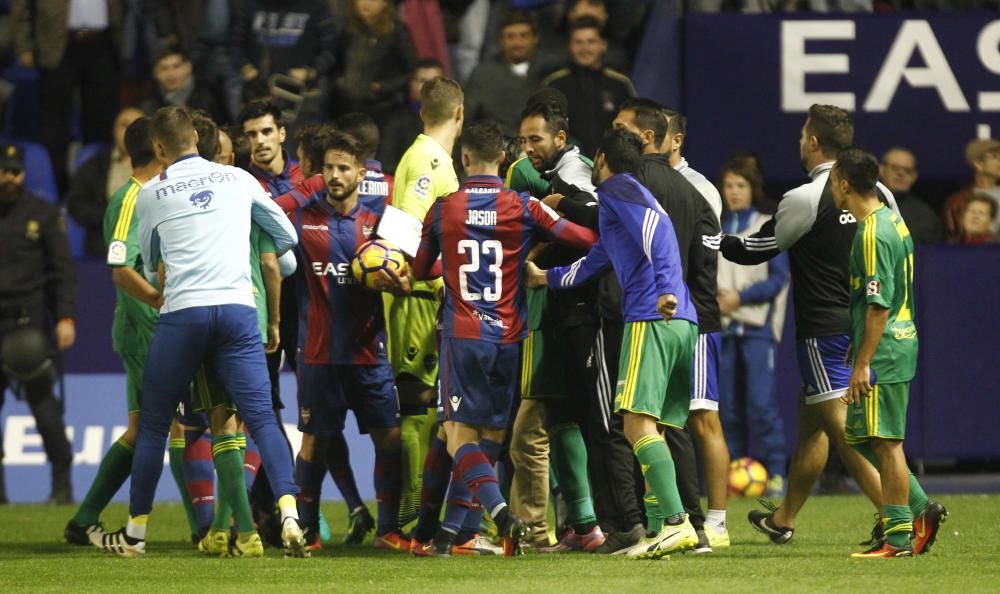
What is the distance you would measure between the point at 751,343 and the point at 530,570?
18.1 feet

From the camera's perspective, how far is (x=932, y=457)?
1377 cm

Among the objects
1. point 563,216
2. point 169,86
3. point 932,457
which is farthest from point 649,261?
point 169,86

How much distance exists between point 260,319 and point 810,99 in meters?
6.01

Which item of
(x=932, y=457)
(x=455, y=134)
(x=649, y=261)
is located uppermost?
(x=455, y=134)

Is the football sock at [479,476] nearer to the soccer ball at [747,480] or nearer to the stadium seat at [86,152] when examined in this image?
the soccer ball at [747,480]

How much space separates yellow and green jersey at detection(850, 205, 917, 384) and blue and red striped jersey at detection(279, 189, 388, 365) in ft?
8.92

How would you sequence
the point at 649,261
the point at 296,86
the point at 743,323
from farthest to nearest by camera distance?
the point at 296,86
the point at 743,323
the point at 649,261

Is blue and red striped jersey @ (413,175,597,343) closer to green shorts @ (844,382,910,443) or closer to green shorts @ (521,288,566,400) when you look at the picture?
green shorts @ (521,288,566,400)

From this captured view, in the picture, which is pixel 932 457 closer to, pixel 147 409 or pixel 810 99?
pixel 810 99

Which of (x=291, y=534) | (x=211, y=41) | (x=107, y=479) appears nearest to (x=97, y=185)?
(x=211, y=41)

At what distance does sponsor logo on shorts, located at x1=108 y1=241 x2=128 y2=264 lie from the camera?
9.18 meters

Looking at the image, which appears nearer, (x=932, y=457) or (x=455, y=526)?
(x=455, y=526)

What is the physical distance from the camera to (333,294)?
981 cm

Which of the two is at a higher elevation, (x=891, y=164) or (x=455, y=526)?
(x=891, y=164)
